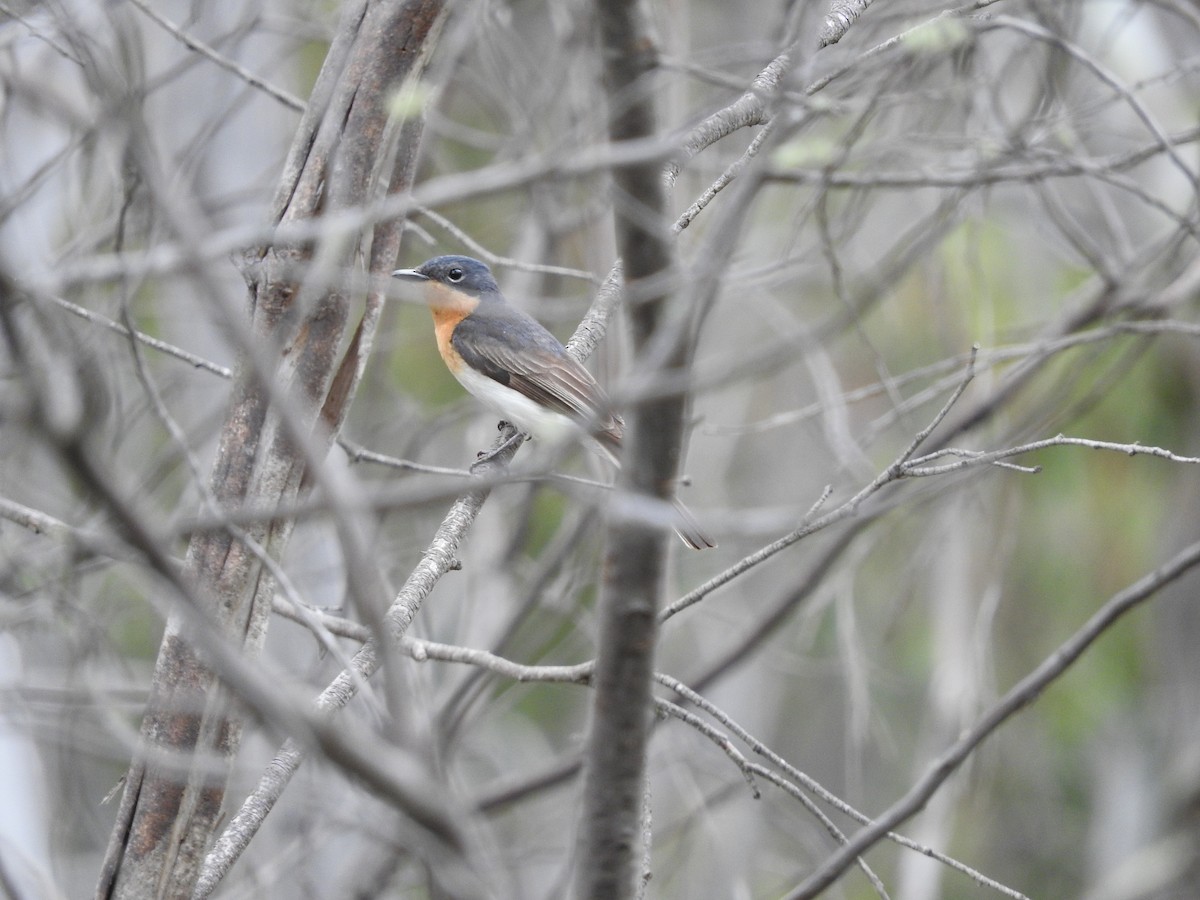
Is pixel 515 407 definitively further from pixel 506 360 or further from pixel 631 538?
pixel 631 538

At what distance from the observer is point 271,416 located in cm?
352

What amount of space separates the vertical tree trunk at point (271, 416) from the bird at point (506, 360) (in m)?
1.70

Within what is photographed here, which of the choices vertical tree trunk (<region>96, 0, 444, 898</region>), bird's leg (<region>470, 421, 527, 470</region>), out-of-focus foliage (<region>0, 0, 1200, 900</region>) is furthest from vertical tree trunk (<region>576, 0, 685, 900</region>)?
bird's leg (<region>470, 421, 527, 470</region>)

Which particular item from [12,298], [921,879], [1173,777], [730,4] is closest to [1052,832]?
[1173,777]

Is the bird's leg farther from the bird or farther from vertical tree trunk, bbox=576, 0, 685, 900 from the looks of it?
vertical tree trunk, bbox=576, 0, 685, 900

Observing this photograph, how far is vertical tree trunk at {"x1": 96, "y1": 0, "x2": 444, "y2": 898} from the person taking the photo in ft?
11.1

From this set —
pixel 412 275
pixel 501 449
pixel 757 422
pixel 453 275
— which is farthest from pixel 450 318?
pixel 757 422

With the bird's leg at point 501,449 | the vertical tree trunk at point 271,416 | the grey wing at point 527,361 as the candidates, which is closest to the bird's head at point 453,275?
the grey wing at point 527,361

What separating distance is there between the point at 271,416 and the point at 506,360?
2.83m

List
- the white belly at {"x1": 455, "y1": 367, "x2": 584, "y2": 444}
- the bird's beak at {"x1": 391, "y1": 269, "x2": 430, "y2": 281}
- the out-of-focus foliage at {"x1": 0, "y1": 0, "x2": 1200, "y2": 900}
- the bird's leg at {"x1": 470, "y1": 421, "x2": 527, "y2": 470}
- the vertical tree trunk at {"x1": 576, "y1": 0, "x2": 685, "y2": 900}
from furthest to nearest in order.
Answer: the bird's beak at {"x1": 391, "y1": 269, "x2": 430, "y2": 281}
the bird's leg at {"x1": 470, "y1": 421, "x2": 527, "y2": 470}
the white belly at {"x1": 455, "y1": 367, "x2": 584, "y2": 444}
the out-of-focus foliage at {"x1": 0, "y1": 0, "x2": 1200, "y2": 900}
the vertical tree trunk at {"x1": 576, "y1": 0, "x2": 685, "y2": 900}

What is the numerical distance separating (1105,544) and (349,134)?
318 inches

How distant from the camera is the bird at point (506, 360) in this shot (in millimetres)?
5746

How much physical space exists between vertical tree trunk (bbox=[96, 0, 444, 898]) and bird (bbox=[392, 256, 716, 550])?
170 cm

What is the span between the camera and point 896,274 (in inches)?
212
